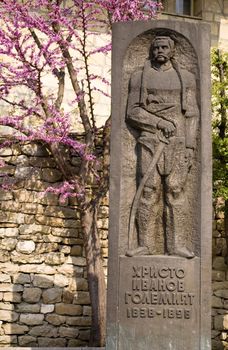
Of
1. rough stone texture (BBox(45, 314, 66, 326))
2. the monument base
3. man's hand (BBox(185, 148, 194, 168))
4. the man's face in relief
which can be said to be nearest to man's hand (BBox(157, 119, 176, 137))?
man's hand (BBox(185, 148, 194, 168))

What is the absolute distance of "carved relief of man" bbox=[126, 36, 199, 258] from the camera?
4465mm

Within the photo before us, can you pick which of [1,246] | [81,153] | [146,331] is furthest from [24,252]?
[146,331]

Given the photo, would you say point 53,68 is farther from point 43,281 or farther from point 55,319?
point 55,319

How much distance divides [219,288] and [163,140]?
4.35m

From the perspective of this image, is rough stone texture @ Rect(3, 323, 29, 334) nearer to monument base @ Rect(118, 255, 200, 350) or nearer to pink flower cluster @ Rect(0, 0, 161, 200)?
pink flower cluster @ Rect(0, 0, 161, 200)

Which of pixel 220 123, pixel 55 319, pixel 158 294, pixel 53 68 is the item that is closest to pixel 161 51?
pixel 158 294

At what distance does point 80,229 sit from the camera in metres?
7.84

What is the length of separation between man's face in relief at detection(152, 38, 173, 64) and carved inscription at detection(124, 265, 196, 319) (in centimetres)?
172

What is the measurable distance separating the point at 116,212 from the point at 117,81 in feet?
3.61

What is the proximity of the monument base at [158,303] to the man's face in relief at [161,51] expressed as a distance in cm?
164

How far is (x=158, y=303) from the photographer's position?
4.33 meters

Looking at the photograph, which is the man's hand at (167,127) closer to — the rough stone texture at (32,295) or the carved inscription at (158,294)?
the carved inscription at (158,294)

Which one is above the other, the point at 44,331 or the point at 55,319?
the point at 55,319

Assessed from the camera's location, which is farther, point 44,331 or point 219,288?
point 219,288
